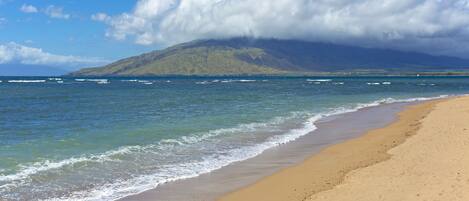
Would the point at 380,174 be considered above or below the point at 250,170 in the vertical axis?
above

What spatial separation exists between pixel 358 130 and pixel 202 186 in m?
16.4

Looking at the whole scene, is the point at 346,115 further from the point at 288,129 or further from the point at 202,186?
the point at 202,186

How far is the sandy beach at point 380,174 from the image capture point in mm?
12578

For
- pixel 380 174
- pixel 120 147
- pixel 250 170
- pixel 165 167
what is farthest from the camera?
pixel 120 147

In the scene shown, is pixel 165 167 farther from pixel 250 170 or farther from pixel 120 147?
pixel 120 147

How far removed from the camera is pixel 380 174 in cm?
1491

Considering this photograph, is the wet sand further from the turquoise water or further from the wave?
the turquoise water

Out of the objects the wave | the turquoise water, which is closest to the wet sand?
the wave

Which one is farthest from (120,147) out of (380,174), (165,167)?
(380,174)

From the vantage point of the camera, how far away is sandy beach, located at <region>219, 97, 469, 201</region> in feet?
41.3

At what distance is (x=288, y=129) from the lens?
98.4 ft

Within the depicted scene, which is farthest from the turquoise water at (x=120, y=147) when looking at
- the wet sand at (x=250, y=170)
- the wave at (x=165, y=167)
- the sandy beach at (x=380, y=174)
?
the sandy beach at (x=380, y=174)

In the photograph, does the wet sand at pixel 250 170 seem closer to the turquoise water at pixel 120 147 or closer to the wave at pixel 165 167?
the wave at pixel 165 167

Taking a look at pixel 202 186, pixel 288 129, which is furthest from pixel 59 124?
pixel 202 186
